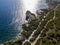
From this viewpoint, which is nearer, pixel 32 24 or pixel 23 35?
pixel 23 35

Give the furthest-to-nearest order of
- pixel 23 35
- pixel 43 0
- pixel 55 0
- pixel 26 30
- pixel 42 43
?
pixel 43 0, pixel 55 0, pixel 26 30, pixel 23 35, pixel 42 43

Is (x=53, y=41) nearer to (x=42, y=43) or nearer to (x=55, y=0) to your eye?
(x=42, y=43)

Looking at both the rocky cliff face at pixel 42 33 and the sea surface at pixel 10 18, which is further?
the sea surface at pixel 10 18

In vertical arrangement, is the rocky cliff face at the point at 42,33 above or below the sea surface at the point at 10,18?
below

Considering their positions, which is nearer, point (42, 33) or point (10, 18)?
point (42, 33)

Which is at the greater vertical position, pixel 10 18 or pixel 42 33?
pixel 10 18

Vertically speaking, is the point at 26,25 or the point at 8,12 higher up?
the point at 8,12

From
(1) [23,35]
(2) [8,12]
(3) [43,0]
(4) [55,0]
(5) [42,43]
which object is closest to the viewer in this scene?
(5) [42,43]

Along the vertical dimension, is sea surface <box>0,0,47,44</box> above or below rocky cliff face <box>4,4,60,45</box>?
above

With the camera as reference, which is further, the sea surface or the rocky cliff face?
the sea surface

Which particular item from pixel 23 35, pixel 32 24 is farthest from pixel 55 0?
pixel 23 35
